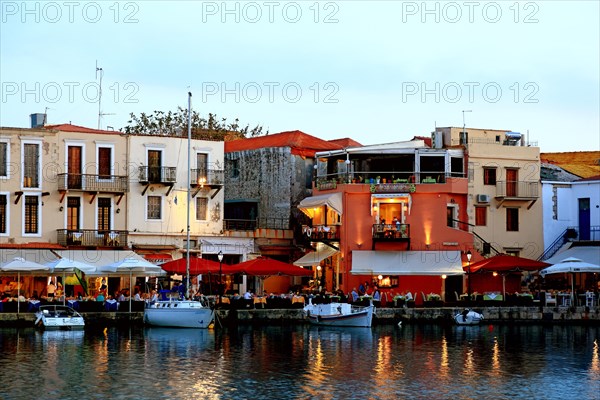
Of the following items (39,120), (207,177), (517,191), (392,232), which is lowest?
(392,232)

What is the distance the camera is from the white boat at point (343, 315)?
6062cm

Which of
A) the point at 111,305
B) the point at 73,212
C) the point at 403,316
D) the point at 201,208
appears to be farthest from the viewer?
the point at 201,208

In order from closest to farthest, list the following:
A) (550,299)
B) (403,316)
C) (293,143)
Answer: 1. (403,316)
2. (550,299)
3. (293,143)

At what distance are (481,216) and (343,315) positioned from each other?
1425cm

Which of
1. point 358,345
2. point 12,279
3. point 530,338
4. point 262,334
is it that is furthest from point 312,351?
point 12,279

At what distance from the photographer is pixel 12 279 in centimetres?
6406

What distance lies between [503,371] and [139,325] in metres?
21.8

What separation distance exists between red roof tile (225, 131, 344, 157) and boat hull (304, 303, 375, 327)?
52.8 ft

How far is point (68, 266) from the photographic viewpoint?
5875cm

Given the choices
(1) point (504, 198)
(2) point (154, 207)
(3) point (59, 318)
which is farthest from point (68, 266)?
(1) point (504, 198)

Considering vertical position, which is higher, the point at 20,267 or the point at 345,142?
the point at 345,142

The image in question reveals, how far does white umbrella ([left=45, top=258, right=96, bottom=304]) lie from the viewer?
58.9 m

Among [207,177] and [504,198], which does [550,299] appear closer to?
[504,198]

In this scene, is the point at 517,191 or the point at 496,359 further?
the point at 517,191
